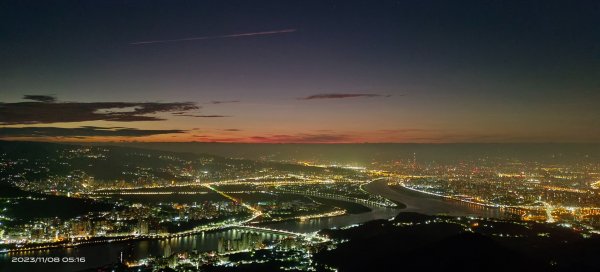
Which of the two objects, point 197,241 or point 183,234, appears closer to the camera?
point 197,241

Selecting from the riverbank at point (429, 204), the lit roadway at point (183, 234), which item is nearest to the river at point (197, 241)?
the riverbank at point (429, 204)

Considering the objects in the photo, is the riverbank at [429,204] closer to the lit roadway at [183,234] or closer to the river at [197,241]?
the river at [197,241]

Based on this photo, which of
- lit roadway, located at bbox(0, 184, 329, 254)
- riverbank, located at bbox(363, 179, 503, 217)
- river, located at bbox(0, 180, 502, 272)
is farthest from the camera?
riverbank, located at bbox(363, 179, 503, 217)

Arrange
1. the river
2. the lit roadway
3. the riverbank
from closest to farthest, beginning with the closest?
1. the river
2. the lit roadway
3. the riverbank

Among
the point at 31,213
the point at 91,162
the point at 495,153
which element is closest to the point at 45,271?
the point at 31,213

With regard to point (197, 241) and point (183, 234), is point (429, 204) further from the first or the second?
point (197, 241)

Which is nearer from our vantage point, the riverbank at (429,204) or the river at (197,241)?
the river at (197,241)

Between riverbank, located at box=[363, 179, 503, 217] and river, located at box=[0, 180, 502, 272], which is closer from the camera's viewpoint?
river, located at box=[0, 180, 502, 272]

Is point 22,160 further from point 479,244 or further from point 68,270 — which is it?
point 479,244

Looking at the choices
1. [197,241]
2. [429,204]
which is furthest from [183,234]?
[429,204]

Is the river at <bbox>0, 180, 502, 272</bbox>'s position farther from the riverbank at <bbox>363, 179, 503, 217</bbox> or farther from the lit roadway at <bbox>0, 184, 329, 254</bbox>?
the lit roadway at <bbox>0, 184, 329, 254</bbox>

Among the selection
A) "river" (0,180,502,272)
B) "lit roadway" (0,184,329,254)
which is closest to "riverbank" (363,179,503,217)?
"river" (0,180,502,272)
